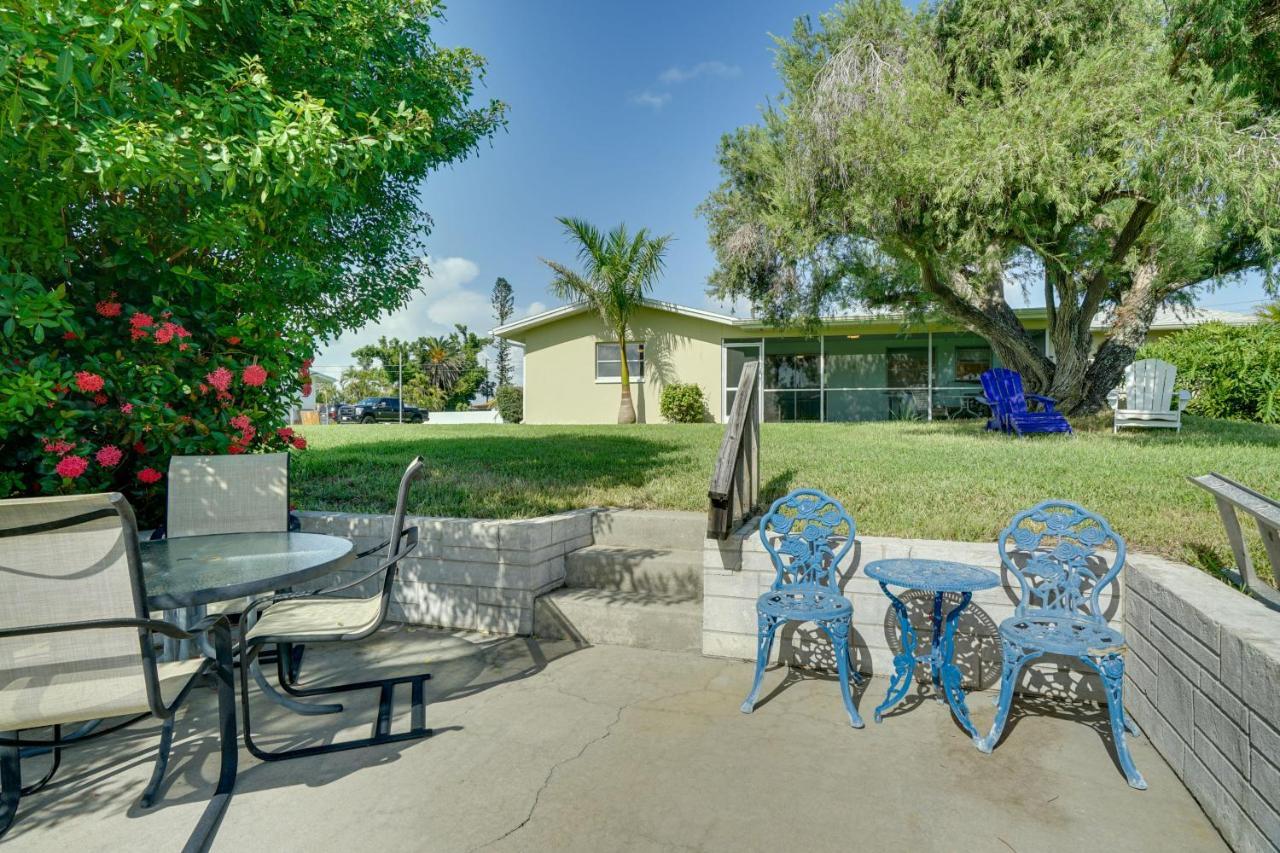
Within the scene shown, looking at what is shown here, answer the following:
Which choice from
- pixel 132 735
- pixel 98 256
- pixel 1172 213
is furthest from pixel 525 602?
pixel 1172 213

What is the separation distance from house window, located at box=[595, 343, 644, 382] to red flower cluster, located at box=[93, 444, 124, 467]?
14.1m

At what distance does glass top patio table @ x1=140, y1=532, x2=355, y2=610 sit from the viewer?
2186mm

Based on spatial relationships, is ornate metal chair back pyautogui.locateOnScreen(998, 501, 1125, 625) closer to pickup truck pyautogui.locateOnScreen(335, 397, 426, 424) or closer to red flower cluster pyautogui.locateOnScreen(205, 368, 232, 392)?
red flower cluster pyautogui.locateOnScreen(205, 368, 232, 392)

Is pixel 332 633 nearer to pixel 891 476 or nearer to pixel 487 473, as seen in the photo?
pixel 487 473

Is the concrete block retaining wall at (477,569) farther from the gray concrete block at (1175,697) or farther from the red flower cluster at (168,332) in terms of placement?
the gray concrete block at (1175,697)

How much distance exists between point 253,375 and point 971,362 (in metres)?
16.0

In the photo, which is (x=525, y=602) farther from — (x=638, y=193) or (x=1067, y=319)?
(x=638, y=193)

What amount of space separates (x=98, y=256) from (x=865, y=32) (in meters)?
9.82

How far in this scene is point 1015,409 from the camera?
884cm

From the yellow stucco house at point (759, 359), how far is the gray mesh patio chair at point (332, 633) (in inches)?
540

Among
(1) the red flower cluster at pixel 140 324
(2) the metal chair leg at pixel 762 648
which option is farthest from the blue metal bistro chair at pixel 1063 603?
(1) the red flower cluster at pixel 140 324

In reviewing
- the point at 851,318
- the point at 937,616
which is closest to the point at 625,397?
the point at 851,318

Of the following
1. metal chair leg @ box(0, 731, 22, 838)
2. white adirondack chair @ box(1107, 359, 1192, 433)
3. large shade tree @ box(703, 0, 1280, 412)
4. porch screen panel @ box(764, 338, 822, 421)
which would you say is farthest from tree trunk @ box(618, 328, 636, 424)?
metal chair leg @ box(0, 731, 22, 838)

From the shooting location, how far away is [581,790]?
2352mm
